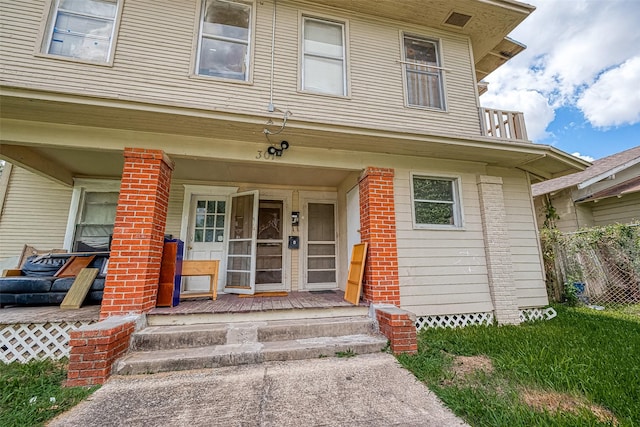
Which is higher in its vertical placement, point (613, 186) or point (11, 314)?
point (613, 186)

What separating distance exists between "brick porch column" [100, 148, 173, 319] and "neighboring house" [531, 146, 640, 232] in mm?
8432

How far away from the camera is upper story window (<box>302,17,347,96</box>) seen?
4.19 meters

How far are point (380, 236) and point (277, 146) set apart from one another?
2.05 metres

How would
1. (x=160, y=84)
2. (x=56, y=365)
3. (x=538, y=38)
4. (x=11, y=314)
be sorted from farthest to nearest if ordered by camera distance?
1. (x=538, y=38)
2. (x=160, y=84)
3. (x=11, y=314)
4. (x=56, y=365)

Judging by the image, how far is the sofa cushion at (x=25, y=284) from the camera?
3.47m

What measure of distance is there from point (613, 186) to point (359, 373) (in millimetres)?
9131

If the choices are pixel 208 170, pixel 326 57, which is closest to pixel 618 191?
pixel 326 57

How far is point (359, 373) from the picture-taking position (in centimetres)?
254

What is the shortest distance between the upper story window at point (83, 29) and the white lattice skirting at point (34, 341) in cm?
343

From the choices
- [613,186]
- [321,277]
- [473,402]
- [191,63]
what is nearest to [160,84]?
[191,63]

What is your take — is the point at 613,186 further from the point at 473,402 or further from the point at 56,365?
the point at 56,365

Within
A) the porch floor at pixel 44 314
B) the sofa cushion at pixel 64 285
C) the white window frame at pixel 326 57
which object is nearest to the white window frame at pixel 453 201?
the white window frame at pixel 326 57

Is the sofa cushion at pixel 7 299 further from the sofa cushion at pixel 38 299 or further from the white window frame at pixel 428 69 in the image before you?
the white window frame at pixel 428 69

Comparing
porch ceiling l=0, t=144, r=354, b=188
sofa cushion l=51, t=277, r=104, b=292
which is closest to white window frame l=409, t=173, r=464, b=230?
Answer: porch ceiling l=0, t=144, r=354, b=188
